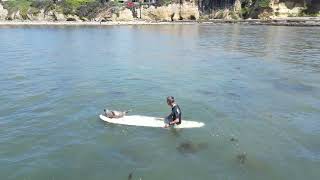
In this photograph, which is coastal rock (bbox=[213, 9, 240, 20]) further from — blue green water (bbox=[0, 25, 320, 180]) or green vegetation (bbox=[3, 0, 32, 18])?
blue green water (bbox=[0, 25, 320, 180])

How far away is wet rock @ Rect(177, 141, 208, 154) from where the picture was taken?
18.8 meters

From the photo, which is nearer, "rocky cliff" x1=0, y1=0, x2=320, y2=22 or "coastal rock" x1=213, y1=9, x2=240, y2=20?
"rocky cliff" x1=0, y1=0, x2=320, y2=22

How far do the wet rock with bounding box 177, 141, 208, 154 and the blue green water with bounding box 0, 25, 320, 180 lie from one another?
0.43ft

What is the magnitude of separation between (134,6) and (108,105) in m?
155

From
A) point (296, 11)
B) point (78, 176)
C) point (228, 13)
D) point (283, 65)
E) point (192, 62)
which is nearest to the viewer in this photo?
point (78, 176)

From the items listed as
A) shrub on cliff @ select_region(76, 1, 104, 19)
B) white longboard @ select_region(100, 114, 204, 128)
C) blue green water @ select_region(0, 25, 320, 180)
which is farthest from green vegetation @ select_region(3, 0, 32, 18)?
white longboard @ select_region(100, 114, 204, 128)

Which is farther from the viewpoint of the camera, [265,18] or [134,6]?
[134,6]

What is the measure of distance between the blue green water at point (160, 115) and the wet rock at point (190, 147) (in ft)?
0.43

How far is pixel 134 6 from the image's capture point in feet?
580

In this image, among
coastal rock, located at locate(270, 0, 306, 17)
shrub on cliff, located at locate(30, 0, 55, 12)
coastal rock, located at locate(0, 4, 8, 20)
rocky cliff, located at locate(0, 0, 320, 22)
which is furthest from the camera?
coastal rock, located at locate(0, 4, 8, 20)

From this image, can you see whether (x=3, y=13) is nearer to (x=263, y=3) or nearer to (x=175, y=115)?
(x=263, y=3)

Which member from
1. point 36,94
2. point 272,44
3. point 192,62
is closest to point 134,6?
point 272,44

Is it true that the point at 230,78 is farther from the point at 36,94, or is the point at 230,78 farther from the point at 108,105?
the point at 36,94

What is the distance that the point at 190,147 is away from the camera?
19.2 m
